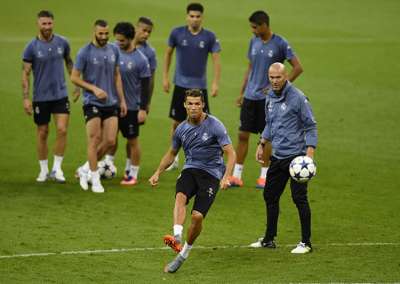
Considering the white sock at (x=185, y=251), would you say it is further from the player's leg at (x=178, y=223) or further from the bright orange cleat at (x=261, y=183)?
the bright orange cleat at (x=261, y=183)

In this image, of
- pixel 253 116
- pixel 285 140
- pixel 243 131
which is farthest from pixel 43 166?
pixel 285 140

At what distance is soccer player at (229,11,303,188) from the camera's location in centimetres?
1812

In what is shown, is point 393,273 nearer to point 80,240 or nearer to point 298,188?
point 298,188

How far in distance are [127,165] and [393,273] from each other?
7.79 meters

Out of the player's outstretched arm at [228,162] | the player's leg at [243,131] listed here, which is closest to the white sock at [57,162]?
the player's leg at [243,131]

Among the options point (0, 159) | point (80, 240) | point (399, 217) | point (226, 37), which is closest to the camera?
point (80, 240)

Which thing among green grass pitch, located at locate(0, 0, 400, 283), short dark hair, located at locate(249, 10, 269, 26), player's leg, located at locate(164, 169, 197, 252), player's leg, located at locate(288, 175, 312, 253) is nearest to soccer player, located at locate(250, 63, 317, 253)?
player's leg, located at locate(288, 175, 312, 253)

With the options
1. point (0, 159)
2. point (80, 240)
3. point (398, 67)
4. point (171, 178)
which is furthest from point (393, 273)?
point (398, 67)

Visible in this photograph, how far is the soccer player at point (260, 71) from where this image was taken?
59.5ft

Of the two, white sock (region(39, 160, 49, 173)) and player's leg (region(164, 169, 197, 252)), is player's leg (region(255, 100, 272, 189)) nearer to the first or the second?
white sock (region(39, 160, 49, 173))

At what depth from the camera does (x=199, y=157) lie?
1353 centimetres

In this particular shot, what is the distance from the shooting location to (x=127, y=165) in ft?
63.7

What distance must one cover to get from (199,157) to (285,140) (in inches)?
47.9

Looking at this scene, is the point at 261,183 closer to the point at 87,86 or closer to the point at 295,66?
the point at 295,66
